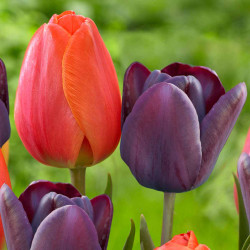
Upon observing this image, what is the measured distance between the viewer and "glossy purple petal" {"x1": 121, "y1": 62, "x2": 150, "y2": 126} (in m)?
0.33

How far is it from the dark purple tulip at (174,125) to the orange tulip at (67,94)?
14 mm

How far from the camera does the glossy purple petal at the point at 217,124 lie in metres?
0.32

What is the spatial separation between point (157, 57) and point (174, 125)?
1.51 meters

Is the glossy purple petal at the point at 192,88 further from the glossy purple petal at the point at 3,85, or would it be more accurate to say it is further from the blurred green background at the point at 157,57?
the blurred green background at the point at 157,57

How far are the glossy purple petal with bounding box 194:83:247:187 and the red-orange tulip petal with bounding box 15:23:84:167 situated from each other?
0.07 m

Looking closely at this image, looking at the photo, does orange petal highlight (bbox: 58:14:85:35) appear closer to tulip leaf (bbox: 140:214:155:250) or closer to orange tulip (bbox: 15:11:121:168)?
orange tulip (bbox: 15:11:121:168)

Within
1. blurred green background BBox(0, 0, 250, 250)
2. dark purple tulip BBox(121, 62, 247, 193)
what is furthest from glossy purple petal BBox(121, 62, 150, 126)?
blurred green background BBox(0, 0, 250, 250)

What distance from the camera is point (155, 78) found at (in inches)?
13.3

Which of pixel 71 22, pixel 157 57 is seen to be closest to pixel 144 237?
pixel 71 22

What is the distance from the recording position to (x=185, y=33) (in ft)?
6.37

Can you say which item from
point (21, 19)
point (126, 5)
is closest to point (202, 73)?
point (21, 19)

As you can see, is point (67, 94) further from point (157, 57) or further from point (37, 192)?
point (157, 57)

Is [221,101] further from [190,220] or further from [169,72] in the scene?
[190,220]

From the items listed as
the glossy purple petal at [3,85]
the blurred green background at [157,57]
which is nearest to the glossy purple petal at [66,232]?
the glossy purple petal at [3,85]
